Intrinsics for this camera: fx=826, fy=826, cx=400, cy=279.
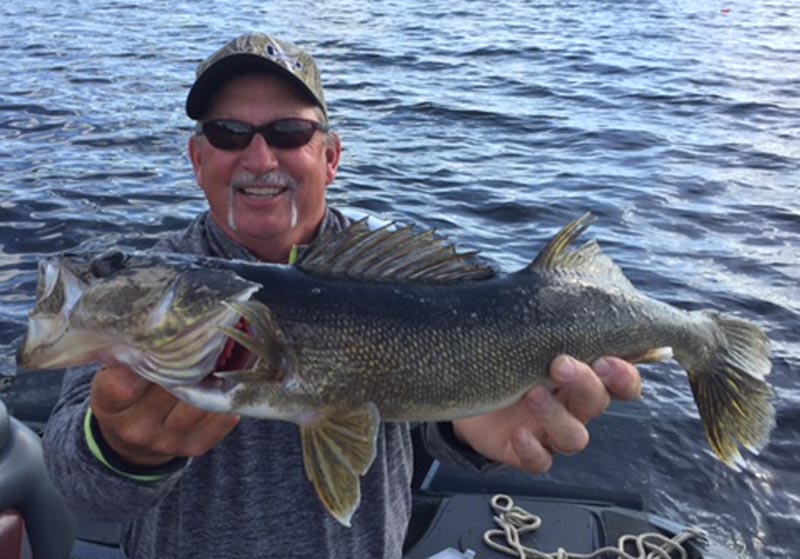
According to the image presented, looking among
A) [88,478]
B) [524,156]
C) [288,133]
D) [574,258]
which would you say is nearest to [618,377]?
[574,258]

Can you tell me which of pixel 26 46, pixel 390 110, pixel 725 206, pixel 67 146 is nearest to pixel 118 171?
pixel 67 146

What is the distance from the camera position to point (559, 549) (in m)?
4.34

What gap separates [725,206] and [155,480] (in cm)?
1012

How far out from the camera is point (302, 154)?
151 inches

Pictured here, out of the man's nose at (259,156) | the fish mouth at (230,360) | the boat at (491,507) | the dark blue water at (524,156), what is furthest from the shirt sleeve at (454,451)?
the dark blue water at (524,156)

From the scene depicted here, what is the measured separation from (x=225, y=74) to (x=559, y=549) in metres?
2.92

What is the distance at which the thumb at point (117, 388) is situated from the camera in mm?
2576

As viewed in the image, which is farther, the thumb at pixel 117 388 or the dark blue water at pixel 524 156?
the dark blue water at pixel 524 156

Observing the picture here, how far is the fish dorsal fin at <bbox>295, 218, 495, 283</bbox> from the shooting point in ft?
9.65

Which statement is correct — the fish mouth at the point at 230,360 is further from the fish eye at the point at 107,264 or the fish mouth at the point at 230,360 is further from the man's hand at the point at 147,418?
the fish eye at the point at 107,264

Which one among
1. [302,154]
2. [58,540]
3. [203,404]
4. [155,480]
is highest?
[302,154]

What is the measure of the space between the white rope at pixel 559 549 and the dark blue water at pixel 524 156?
2.24 metres

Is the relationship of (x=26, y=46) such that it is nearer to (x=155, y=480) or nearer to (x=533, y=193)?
(x=533, y=193)

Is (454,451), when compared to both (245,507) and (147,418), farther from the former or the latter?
(147,418)
